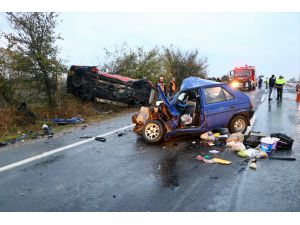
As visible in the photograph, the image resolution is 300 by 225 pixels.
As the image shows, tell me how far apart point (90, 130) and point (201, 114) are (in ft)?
14.8

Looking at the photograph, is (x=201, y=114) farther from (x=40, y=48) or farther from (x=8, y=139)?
(x=40, y=48)

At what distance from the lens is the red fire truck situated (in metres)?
30.8

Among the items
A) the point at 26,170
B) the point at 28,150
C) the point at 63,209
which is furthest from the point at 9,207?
the point at 28,150

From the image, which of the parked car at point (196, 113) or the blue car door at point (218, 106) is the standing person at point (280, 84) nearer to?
the parked car at point (196, 113)

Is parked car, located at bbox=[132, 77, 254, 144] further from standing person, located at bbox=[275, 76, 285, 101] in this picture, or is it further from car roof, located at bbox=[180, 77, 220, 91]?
standing person, located at bbox=[275, 76, 285, 101]

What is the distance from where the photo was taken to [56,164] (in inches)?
260

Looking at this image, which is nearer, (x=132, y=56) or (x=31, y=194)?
(x=31, y=194)

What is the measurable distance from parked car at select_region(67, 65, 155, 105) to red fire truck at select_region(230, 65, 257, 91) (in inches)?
639

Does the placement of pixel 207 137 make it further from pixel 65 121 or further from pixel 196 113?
pixel 65 121

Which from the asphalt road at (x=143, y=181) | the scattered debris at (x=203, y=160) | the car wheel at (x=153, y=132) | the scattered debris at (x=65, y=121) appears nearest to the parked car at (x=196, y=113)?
the car wheel at (x=153, y=132)

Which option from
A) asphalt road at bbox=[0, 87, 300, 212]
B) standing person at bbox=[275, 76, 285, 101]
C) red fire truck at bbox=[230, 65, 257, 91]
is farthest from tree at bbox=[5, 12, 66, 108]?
red fire truck at bbox=[230, 65, 257, 91]

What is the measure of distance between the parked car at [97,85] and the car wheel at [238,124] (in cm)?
731

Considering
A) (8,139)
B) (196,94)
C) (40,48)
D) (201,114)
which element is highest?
(40,48)

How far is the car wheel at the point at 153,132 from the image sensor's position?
8.31 metres
